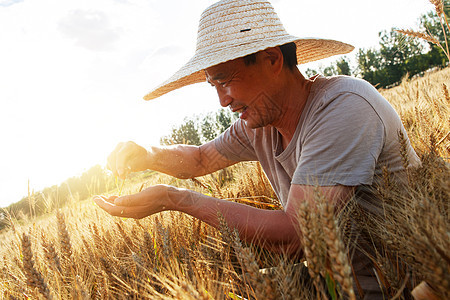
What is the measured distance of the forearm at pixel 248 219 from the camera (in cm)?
146

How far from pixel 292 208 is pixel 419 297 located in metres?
0.72

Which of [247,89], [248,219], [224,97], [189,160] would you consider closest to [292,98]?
[247,89]

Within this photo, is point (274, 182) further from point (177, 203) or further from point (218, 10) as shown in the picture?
point (218, 10)

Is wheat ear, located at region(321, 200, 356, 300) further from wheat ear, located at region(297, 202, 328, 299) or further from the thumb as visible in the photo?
the thumb

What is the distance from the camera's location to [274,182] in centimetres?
225

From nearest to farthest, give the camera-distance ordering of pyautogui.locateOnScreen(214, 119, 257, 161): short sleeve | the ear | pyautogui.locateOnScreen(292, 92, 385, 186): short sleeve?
pyautogui.locateOnScreen(292, 92, 385, 186): short sleeve
the ear
pyautogui.locateOnScreen(214, 119, 257, 161): short sleeve

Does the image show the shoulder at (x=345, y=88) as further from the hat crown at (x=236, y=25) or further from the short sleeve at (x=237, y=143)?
the short sleeve at (x=237, y=143)

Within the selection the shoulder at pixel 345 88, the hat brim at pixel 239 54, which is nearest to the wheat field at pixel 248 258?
the shoulder at pixel 345 88

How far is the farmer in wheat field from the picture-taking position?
140 centimetres

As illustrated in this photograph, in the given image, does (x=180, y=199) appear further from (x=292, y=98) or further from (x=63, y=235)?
(x=292, y=98)

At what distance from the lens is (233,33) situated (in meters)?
1.69

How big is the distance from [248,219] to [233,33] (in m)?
0.99

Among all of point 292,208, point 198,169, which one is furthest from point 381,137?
point 198,169

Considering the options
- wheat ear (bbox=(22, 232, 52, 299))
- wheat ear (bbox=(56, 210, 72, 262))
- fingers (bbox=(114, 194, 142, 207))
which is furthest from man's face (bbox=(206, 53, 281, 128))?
wheat ear (bbox=(22, 232, 52, 299))
